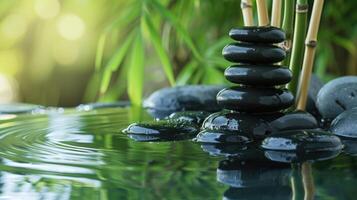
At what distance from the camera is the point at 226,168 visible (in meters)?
0.77

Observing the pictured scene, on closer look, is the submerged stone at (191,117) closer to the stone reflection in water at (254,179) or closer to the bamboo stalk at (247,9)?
the bamboo stalk at (247,9)

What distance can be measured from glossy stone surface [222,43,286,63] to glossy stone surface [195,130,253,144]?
10 centimetres

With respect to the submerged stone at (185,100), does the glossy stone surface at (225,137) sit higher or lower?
lower

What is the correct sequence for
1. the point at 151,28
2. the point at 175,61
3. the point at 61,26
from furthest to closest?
the point at 61,26 < the point at 175,61 < the point at 151,28

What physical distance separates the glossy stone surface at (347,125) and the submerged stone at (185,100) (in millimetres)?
361

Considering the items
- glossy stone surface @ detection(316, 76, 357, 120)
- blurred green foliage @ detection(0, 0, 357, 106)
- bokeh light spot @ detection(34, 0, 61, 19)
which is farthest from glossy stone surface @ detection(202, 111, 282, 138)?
bokeh light spot @ detection(34, 0, 61, 19)

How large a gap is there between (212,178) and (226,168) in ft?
0.19

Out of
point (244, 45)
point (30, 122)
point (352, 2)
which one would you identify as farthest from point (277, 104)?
point (352, 2)

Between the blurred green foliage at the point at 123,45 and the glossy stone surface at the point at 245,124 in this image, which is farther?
the blurred green foliage at the point at 123,45

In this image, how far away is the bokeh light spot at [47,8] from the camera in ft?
9.04

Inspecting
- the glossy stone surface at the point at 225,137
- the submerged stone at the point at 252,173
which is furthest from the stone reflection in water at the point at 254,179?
the glossy stone surface at the point at 225,137

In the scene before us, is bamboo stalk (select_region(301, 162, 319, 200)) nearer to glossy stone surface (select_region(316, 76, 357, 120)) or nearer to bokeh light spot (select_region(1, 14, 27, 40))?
glossy stone surface (select_region(316, 76, 357, 120))

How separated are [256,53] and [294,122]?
11 cm

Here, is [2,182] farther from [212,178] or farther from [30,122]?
[30,122]
